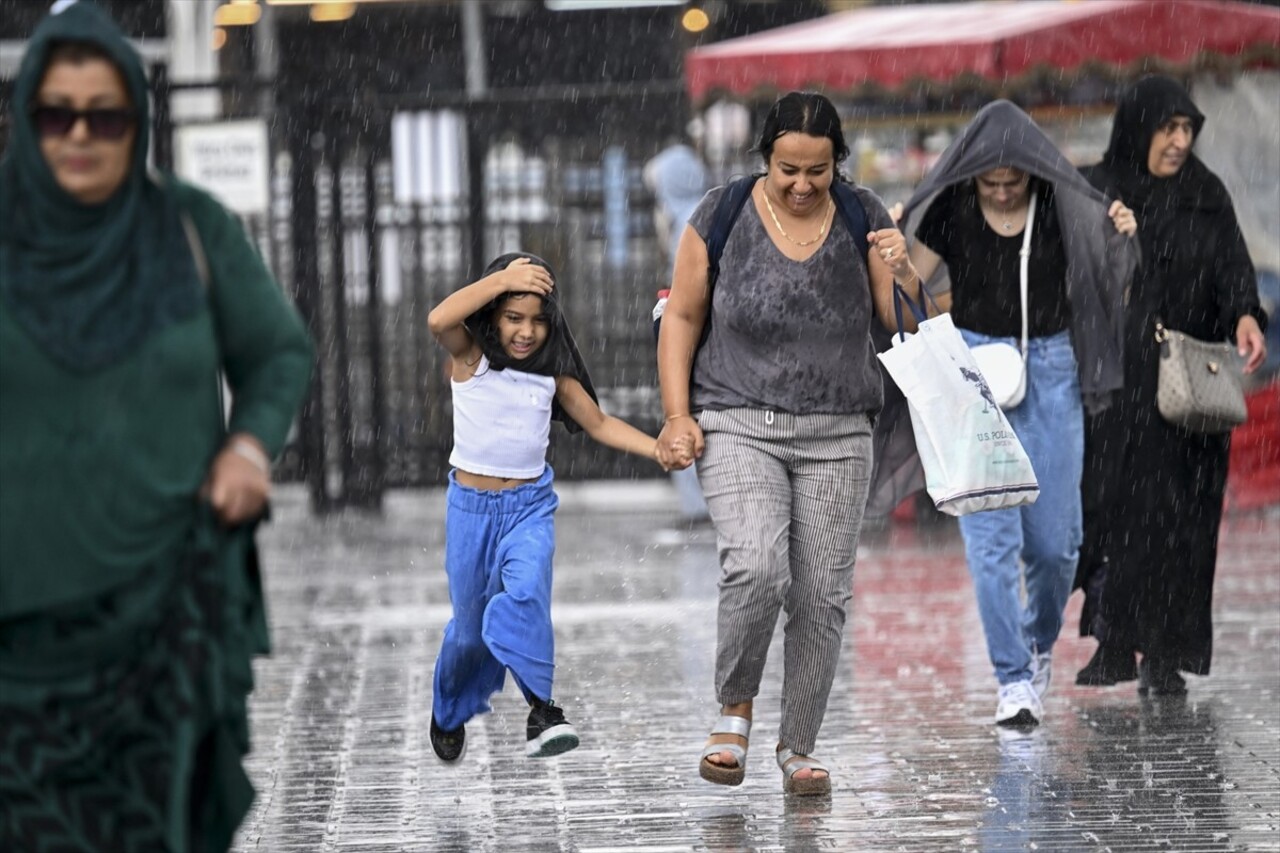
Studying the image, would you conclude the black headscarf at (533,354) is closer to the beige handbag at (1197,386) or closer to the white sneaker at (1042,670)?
the white sneaker at (1042,670)

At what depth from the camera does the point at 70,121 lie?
4180 millimetres

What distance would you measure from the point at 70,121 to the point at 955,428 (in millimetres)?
3285

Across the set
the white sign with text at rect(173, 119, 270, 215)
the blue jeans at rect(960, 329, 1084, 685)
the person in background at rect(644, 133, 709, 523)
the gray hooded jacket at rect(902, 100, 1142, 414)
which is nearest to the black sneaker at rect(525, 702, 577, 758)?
the blue jeans at rect(960, 329, 1084, 685)

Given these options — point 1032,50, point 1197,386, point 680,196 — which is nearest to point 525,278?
point 1197,386

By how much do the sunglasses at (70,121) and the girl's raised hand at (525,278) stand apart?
253 centimetres

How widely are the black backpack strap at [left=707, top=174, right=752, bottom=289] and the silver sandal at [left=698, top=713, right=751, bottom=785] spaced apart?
48.2 inches

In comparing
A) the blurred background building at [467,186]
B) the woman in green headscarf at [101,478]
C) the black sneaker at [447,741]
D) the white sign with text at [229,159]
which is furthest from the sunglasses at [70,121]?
the white sign with text at [229,159]

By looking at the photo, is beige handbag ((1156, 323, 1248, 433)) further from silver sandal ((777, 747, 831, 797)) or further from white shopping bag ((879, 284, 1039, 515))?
silver sandal ((777, 747, 831, 797))

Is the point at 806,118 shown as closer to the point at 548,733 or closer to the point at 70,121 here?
the point at 548,733

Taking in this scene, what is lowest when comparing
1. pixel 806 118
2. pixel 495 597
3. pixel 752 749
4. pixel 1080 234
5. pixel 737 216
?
pixel 752 749

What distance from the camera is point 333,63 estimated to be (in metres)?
22.6

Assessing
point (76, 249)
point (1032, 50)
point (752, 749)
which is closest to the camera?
point (76, 249)

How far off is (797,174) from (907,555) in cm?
668

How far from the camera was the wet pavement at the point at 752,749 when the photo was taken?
6.18m
